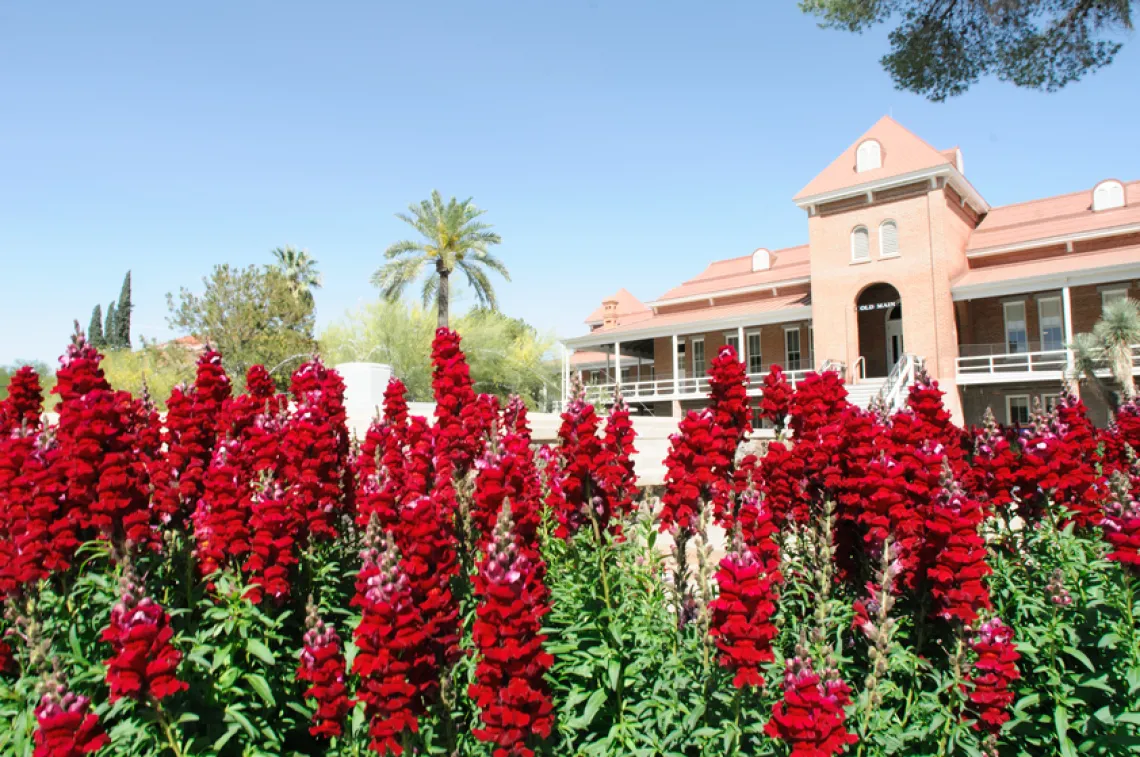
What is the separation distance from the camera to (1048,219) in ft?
85.7

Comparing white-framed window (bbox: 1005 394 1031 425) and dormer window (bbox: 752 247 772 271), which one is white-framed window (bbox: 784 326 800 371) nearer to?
dormer window (bbox: 752 247 772 271)

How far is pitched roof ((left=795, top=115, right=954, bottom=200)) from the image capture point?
25.5 m

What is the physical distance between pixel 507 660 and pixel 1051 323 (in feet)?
91.3

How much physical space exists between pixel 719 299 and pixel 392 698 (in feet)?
102

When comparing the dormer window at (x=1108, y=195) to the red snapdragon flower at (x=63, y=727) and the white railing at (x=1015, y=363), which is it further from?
the red snapdragon flower at (x=63, y=727)

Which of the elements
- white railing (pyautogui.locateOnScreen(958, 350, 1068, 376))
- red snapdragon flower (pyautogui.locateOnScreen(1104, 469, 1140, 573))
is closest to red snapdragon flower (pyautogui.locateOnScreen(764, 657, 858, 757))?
red snapdragon flower (pyautogui.locateOnScreen(1104, 469, 1140, 573))

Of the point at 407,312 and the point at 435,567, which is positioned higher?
the point at 407,312

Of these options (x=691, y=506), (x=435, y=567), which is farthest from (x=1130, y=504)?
(x=435, y=567)

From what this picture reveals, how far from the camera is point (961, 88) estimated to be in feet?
44.2

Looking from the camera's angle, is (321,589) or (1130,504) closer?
(1130,504)

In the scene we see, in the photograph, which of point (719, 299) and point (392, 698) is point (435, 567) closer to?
point (392, 698)

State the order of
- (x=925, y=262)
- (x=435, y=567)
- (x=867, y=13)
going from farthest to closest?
1. (x=925, y=262)
2. (x=867, y=13)
3. (x=435, y=567)

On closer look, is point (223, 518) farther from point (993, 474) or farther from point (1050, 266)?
point (1050, 266)

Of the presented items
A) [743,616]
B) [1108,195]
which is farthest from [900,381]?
[743,616]
